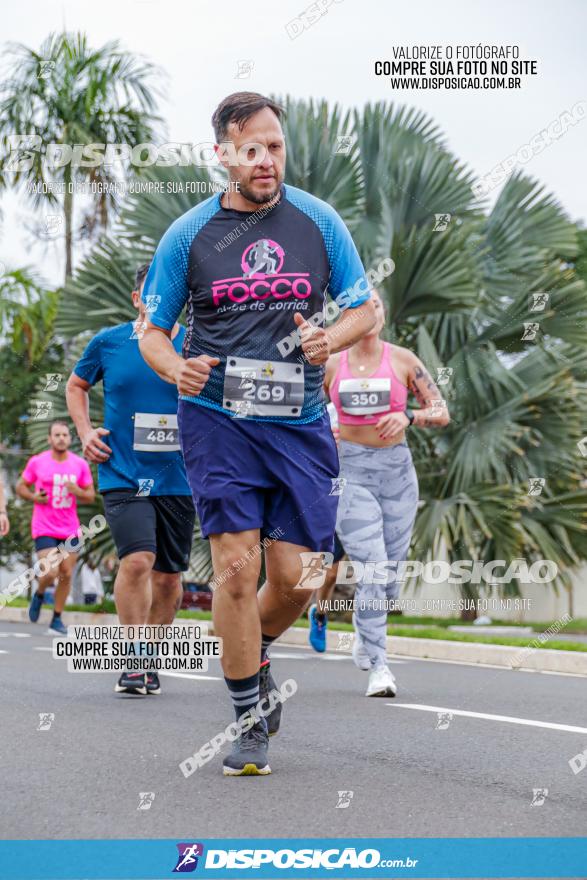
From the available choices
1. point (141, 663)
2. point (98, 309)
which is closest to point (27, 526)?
point (98, 309)

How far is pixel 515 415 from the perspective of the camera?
14.3m

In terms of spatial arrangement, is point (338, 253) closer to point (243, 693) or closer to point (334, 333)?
point (334, 333)

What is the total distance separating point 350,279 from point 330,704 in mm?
2653

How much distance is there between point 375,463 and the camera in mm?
7559

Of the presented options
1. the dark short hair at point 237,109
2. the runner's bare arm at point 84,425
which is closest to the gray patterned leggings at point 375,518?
the runner's bare arm at point 84,425

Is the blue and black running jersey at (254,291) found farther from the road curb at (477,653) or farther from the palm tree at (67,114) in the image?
the palm tree at (67,114)

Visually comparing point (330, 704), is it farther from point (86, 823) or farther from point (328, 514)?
point (86, 823)

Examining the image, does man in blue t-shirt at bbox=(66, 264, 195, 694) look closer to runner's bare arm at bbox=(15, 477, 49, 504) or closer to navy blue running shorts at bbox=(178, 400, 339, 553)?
navy blue running shorts at bbox=(178, 400, 339, 553)

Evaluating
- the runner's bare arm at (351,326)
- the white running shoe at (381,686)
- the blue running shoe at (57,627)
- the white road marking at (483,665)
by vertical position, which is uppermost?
the runner's bare arm at (351,326)

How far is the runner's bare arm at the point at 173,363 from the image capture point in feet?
14.4

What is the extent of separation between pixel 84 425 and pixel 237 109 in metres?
3.00

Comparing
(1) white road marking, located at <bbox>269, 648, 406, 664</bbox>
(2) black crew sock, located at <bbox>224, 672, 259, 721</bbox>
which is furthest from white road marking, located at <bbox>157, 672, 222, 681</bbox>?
(2) black crew sock, located at <bbox>224, 672, 259, 721</bbox>

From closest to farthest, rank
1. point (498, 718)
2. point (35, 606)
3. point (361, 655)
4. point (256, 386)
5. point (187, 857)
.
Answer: point (187, 857)
point (256, 386)
point (498, 718)
point (361, 655)
point (35, 606)

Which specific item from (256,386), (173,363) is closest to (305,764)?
(256,386)
